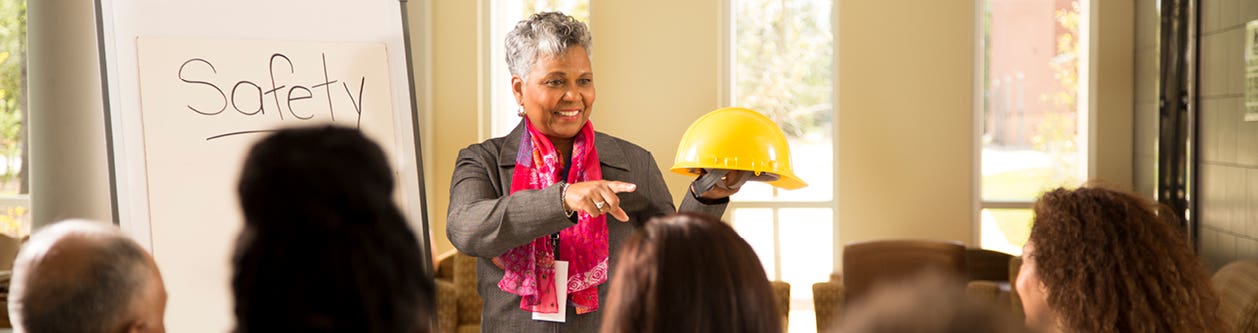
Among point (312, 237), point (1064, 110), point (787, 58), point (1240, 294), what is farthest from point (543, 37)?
point (1064, 110)

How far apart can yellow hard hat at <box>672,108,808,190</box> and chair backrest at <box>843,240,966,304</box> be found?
3.48 metres

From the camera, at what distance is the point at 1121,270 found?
1.39 m

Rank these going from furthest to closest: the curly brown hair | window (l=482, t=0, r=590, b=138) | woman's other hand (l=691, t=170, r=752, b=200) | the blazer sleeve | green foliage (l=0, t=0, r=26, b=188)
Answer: window (l=482, t=0, r=590, b=138)
green foliage (l=0, t=0, r=26, b=188)
woman's other hand (l=691, t=170, r=752, b=200)
the blazer sleeve
the curly brown hair

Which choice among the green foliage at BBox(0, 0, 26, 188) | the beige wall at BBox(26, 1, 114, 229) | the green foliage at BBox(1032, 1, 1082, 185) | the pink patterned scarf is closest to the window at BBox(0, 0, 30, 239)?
the green foliage at BBox(0, 0, 26, 188)

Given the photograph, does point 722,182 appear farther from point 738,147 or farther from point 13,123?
point 13,123

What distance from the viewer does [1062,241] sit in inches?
56.8

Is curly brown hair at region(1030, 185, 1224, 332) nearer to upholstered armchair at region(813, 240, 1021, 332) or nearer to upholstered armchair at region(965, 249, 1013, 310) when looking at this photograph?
upholstered armchair at region(813, 240, 1021, 332)

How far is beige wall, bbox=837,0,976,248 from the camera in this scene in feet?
18.4

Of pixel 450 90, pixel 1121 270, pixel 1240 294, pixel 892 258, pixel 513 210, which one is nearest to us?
pixel 1121 270

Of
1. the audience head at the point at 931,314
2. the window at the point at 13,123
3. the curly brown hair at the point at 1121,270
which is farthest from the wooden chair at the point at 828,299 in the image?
the audience head at the point at 931,314

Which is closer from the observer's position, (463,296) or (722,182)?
(722,182)

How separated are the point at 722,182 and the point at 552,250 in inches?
12.5

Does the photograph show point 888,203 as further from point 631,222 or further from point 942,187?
point 631,222

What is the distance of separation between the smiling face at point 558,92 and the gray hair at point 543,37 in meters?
0.01
